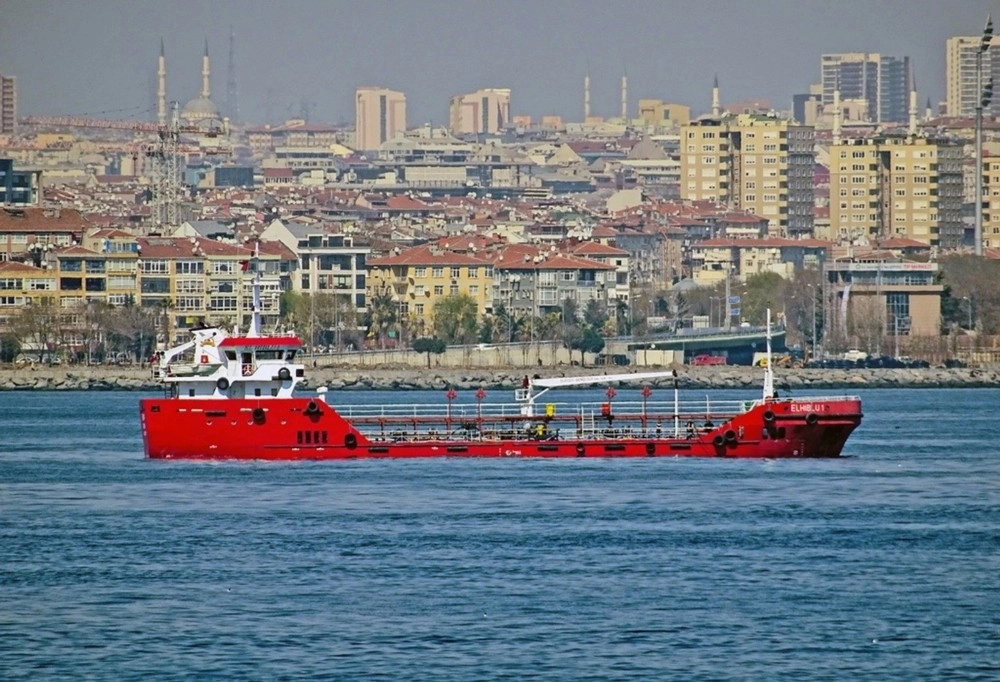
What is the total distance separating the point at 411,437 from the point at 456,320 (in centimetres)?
9564

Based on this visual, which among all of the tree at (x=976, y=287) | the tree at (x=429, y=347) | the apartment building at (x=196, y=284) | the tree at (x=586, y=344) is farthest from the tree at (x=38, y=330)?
the tree at (x=976, y=287)

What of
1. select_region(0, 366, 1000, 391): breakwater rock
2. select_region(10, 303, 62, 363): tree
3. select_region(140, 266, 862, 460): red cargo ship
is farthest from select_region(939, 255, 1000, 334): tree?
select_region(140, 266, 862, 460): red cargo ship

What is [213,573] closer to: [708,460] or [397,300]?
[708,460]

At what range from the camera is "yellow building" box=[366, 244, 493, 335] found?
561 feet

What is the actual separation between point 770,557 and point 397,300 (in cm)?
12618

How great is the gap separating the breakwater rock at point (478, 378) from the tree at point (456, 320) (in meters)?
12.4

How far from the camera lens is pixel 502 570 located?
4381cm

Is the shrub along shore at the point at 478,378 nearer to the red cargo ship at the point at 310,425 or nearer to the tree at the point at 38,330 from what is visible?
the tree at the point at 38,330

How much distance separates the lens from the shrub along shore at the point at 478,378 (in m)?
132

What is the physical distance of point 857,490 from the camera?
5828 cm

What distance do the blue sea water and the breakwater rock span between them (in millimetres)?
66280

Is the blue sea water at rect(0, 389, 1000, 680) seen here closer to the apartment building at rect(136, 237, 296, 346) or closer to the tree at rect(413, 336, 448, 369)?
the tree at rect(413, 336, 448, 369)

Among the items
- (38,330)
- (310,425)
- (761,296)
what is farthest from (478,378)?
(310,425)

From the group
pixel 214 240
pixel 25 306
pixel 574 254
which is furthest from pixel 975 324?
pixel 25 306
